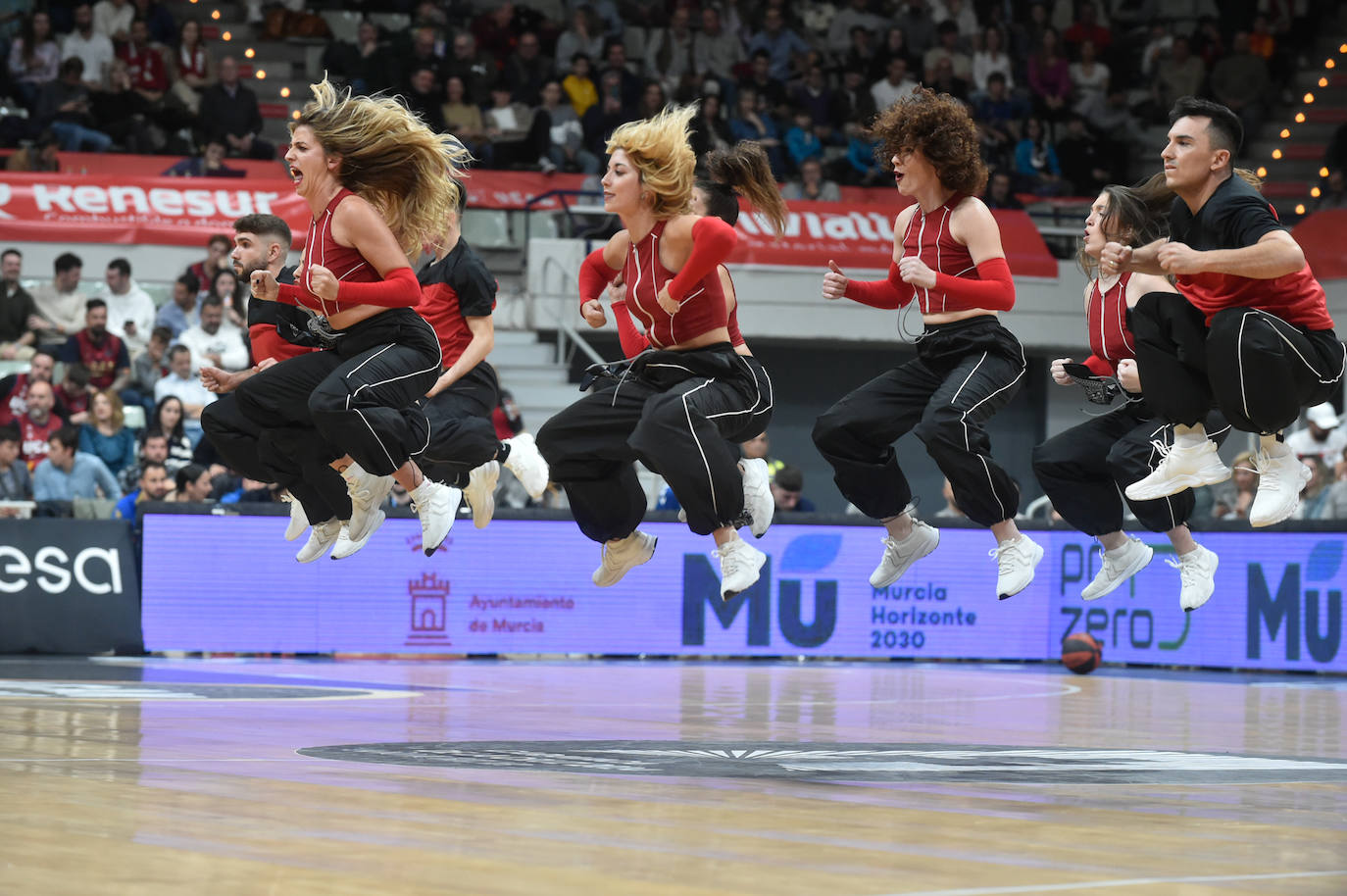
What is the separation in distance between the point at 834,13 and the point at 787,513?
430 inches

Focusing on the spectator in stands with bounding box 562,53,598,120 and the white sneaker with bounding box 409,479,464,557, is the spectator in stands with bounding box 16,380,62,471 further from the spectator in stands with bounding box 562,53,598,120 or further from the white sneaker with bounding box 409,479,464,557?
the spectator in stands with bounding box 562,53,598,120

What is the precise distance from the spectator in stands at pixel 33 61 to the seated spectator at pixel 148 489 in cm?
675

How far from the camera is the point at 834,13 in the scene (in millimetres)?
25438

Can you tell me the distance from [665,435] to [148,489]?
8.61 m

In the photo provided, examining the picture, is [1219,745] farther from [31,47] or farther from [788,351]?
[31,47]

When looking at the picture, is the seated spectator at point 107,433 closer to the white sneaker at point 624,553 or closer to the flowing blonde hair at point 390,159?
the flowing blonde hair at point 390,159

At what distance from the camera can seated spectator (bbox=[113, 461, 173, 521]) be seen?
15.8 meters

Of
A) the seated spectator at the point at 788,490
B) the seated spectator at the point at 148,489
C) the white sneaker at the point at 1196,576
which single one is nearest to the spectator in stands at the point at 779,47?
the seated spectator at the point at 788,490

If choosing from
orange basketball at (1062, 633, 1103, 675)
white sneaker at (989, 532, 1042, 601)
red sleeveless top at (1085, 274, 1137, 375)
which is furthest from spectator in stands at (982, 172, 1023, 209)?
white sneaker at (989, 532, 1042, 601)

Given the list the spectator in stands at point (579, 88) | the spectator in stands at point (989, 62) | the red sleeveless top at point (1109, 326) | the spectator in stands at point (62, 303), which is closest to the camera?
the red sleeveless top at point (1109, 326)

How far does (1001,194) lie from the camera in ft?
72.8

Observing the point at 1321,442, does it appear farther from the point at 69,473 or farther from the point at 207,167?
the point at 207,167

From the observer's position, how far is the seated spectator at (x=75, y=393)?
1673cm

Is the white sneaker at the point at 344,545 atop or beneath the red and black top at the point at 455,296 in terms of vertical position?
beneath
